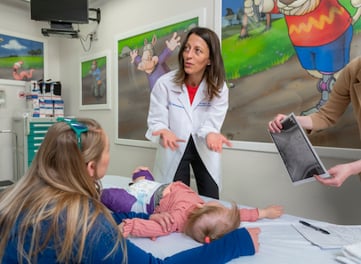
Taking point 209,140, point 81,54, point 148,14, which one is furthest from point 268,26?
point 81,54

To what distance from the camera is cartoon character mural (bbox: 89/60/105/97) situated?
10.7 ft

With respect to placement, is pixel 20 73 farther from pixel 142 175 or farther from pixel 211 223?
pixel 211 223

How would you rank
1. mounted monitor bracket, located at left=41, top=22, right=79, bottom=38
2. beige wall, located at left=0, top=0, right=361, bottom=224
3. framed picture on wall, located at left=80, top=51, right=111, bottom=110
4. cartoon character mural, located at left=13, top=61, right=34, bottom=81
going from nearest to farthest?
beige wall, located at left=0, top=0, right=361, bottom=224, mounted monitor bracket, located at left=41, top=22, right=79, bottom=38, framed picture on wall, located at left=80, top=51, right=111, bottom=110, cartoon character mural, located at left=13, top=61, right=34, bottom=81

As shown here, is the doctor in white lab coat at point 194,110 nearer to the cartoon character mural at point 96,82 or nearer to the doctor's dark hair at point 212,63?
the doctor's dark hair at point 212,63

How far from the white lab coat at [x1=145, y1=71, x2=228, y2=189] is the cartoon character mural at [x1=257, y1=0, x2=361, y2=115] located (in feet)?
1.87

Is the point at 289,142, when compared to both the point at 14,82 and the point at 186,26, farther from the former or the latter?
the point at 14,82

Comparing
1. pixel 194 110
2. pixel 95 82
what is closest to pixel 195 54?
pixel 194 110

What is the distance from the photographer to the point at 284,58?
6.10ft

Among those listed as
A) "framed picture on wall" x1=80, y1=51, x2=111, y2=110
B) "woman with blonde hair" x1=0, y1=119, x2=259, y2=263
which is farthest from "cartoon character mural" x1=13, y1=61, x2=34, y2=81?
"woman with blonde hair" x1=0, y1=119, x2=259, y2=263

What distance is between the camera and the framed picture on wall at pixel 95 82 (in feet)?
10.5

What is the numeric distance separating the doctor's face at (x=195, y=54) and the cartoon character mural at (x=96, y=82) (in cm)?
189

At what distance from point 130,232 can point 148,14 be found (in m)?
2.29

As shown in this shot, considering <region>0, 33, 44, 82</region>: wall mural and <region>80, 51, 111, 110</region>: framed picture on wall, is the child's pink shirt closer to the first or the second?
<region>80, 51, 111, 110</region>: framed picture on wall

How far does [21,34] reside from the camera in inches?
139
